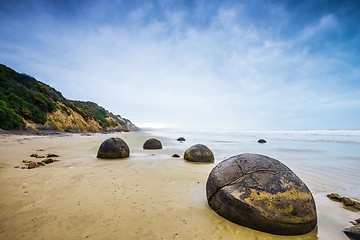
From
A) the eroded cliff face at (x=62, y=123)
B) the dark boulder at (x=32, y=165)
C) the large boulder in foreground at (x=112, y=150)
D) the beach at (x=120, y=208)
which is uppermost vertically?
the eroded cliff face at (x=62, y=123)

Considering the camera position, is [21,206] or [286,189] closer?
[286,189]

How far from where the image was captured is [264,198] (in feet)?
6.90

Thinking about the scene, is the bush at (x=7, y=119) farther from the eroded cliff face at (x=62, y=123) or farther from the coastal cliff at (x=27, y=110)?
the eroded cliff face at (x=62, y=123)

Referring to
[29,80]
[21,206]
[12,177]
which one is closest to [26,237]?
[21,206]

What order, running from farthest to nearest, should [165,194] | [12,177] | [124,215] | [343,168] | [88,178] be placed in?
1. [343,168]
2. [88,178]
3. [12,177]
4. [165,194]
5. [124,215]

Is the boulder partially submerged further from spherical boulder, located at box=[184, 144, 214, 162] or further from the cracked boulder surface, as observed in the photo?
spherical boulder, located at box=[184, 144, 214, 162]

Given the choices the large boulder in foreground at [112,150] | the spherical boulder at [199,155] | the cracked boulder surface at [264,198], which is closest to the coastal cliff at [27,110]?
the large boulder in foreground at [112,150]

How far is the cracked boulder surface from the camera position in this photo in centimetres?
202

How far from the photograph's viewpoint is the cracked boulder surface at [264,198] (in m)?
2.02

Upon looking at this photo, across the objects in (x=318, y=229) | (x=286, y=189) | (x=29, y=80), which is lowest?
(x=318, y=229)

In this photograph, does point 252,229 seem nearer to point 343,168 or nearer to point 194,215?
point 194,215

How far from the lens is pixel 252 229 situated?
2102mm

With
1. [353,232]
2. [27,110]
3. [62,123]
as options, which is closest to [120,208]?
[353,232]

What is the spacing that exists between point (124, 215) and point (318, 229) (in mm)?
2700
